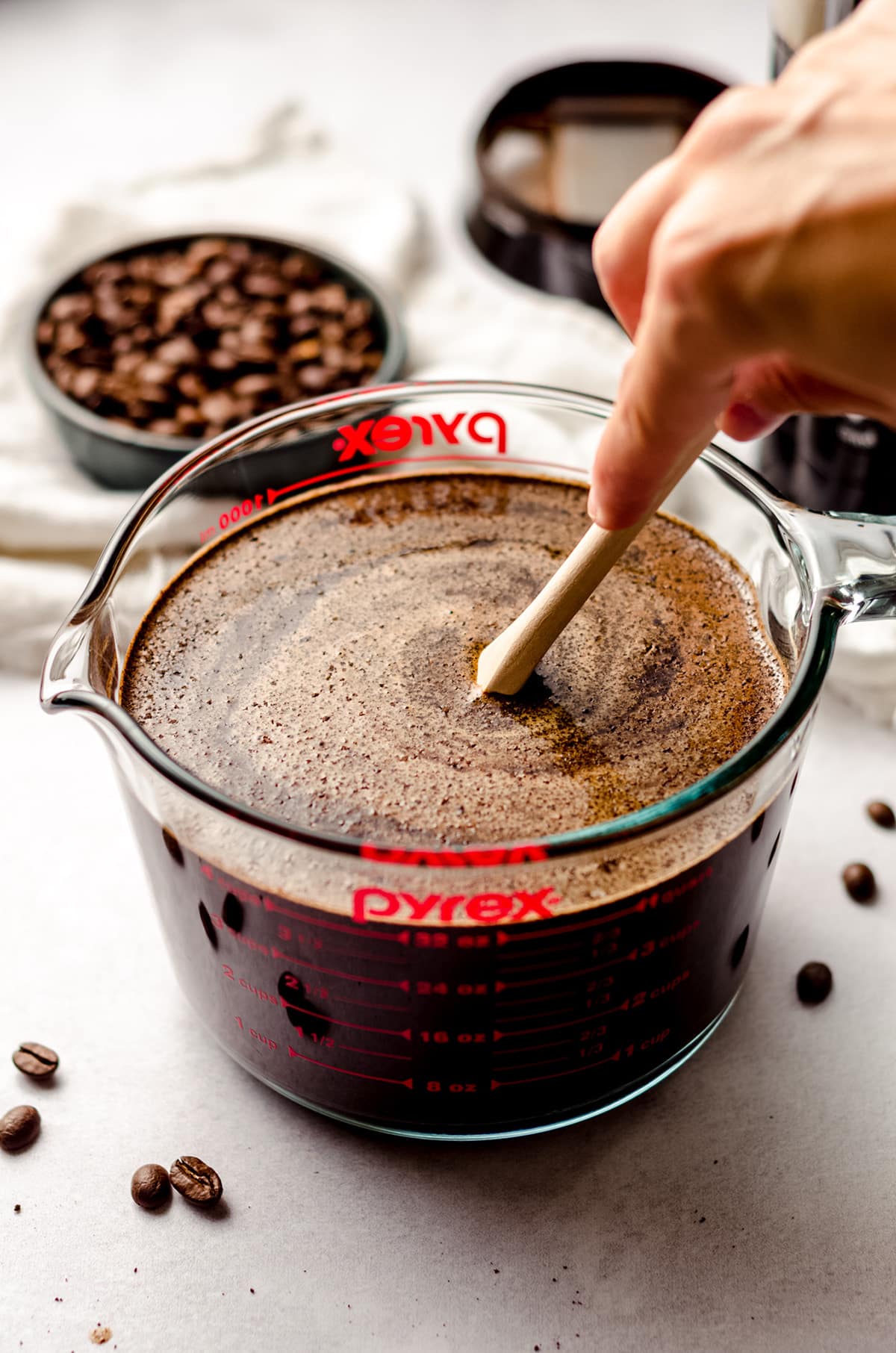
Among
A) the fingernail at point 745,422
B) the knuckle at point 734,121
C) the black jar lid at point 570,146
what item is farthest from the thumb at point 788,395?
the black jar lid at point 570,146

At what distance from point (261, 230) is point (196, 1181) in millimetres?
1331

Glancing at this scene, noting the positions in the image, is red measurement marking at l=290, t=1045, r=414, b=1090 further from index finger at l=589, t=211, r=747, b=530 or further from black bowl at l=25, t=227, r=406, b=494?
black bowl at l=25, t=227, r=406, b=494

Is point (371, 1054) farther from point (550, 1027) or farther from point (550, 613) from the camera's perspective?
point (550, 613)

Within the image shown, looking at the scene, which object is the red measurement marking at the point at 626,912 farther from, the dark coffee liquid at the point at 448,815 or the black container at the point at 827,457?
the black container at the point at 827,457

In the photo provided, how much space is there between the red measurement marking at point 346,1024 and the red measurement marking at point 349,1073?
6 centimetres

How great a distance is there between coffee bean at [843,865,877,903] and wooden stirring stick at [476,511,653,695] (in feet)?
1.42

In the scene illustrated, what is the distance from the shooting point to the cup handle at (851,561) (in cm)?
92

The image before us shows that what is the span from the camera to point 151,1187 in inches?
39.7

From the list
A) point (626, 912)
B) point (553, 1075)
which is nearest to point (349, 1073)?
point (553, 1075)

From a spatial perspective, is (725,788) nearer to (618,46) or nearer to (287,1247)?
(287,1247)

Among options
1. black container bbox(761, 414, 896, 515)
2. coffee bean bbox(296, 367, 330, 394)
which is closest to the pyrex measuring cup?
black container bbox(761, 414, 896, 515)

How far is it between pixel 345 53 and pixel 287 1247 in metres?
2.05

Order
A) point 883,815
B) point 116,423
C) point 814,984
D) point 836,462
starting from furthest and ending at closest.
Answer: point 116,423 < point 836,462 < point 883,815 < point 814,984

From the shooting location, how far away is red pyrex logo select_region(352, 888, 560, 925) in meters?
0.81
